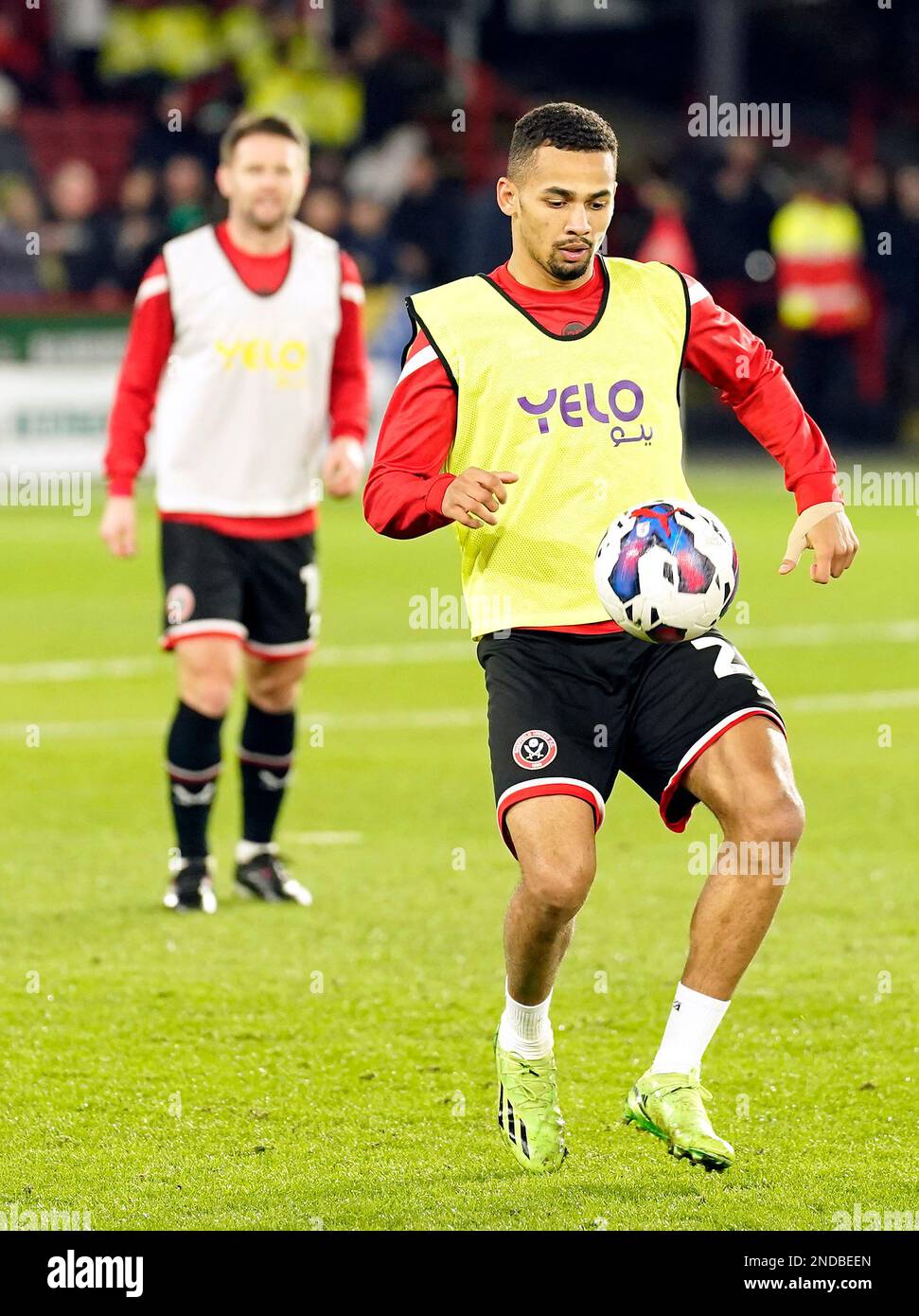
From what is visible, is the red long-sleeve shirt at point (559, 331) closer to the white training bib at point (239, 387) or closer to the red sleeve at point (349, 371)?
the white training bib at point (239, 387)

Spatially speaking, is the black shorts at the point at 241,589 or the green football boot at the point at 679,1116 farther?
the black shorts at the point at 241,589

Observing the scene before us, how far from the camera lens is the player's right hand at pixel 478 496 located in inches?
194

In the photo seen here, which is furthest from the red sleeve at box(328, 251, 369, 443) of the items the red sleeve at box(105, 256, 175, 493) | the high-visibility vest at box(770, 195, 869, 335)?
the high-visibility vest at box(770, 195, 869, 335)

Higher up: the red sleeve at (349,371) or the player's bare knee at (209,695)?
the red sleeve at (349,371)

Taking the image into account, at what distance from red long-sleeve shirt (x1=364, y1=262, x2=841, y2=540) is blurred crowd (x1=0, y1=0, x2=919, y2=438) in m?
15.5

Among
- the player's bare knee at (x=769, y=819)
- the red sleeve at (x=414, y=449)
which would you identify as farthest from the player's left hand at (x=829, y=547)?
the red sleeve at (x=414, y=449)

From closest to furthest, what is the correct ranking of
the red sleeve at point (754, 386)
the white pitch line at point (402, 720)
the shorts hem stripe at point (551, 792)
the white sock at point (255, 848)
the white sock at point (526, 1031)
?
the shorts hem stripe at point (551, 792) < the white sock at point (526, 1031) < the red sleeve at point (754, 386) < the white sock at point (255, 848) < the white pitch line at point (402, 720)

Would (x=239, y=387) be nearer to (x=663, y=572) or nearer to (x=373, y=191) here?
(x=663, y=572)

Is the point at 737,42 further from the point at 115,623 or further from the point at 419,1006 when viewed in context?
the point at 419,1006

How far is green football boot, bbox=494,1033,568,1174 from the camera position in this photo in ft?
16.7

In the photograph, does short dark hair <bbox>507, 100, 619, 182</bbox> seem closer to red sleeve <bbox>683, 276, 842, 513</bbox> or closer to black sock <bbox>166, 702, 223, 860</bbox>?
red sleeve <bbox>683, 276, 842, 513</bbox>

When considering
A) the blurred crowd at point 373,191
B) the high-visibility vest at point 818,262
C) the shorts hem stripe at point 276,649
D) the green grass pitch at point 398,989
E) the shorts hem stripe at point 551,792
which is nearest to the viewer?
the green grass pitch at point 398,989

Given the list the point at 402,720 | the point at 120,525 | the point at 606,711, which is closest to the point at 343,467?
the point at 120,525

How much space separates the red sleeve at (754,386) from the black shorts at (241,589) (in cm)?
265
